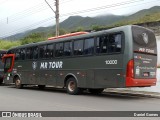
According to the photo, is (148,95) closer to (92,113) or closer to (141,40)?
(141,40)

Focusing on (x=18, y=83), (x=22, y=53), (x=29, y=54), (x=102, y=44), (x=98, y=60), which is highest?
(x=102, y=44)

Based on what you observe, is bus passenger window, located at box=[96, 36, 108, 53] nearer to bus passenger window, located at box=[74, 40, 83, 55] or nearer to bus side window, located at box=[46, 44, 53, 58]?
bus passenger window, located at box=[74, 40, 83, 55]

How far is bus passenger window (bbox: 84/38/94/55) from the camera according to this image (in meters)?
16.9

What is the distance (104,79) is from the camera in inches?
631

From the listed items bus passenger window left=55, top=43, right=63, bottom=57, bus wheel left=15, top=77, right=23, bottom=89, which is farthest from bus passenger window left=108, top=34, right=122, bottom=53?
bus wheel left=15, top=77, right=23, bottom=89

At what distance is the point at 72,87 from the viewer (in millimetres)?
18203

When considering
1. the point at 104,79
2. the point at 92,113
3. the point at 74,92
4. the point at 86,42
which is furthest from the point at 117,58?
the point at 92,113

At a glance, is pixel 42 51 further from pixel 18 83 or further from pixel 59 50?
pixel 18 83

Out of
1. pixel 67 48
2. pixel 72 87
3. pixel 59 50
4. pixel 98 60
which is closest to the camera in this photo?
pixel 98 60

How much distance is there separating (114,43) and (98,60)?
4.56 ft

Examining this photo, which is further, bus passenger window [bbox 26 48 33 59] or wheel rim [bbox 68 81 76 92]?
bus passenger window [bbox 26 48 33 59]

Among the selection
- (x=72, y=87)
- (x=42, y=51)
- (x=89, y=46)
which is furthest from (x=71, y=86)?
(x=42, y=51)

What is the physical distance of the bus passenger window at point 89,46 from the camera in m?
16.9

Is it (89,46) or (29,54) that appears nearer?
(89,46)
